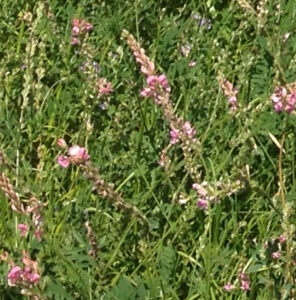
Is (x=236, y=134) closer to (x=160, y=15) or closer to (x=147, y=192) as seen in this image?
(x=147, y=192)

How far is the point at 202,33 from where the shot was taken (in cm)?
329

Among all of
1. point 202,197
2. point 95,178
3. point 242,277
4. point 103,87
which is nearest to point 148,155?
point 103,87

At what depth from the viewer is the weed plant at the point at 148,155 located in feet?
7.00

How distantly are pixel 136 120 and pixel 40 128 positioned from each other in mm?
301

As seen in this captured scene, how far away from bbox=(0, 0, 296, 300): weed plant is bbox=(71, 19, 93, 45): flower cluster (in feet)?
0.03

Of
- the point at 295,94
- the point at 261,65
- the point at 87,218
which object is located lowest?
the point at 87,218

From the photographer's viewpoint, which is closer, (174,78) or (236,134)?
(236,134)

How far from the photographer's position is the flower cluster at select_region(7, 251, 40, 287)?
1732 mm

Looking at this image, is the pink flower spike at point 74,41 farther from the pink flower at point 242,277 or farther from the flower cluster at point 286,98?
the pink flower at point 242,277

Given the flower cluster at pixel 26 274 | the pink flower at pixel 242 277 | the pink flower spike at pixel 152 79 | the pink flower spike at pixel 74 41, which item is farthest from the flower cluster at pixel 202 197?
the pink flower spike at pixel 74 41

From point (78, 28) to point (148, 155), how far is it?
1.40 feet

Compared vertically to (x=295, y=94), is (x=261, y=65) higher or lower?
lower

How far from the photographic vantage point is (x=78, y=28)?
271 centimetres

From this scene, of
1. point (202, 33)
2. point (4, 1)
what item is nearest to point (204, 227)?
point (202, 33)
